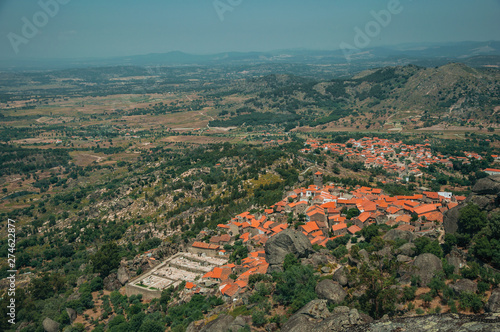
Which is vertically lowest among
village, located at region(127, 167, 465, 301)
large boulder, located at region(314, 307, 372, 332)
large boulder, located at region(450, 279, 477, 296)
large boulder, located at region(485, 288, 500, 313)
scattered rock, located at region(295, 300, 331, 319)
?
village, located at region(127, 167, 465, 301)

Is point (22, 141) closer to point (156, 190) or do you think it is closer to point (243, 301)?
point (156, 190)

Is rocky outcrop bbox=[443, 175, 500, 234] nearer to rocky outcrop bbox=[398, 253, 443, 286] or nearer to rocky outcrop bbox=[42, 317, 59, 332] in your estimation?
rocky outcrop bbox=[398, 253, 443, 286]

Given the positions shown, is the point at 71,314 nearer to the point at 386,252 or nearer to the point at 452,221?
the point at 386,252

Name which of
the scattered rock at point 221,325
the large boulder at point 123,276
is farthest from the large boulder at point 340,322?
the large boulder at point 123,276

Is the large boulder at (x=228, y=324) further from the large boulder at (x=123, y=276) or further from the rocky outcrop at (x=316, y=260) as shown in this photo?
the large boulder at (x=123, y=276)

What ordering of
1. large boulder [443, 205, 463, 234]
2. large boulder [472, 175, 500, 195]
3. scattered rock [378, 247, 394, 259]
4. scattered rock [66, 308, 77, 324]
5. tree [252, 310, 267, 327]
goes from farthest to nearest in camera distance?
scattered rock [66, 308, 77, 324]
large boulder [443, 205, 463, 234]
large boulder [472, 175, 500, 195]
scattered rock [378, 247, 394, 259]
tree [252, 310, 267, 327]

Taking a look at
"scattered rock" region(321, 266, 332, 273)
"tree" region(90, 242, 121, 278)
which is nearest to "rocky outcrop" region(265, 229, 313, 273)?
"scattered rock" region(321, 266, 332, 273)

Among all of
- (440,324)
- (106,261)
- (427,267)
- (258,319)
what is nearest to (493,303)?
(440,324)
